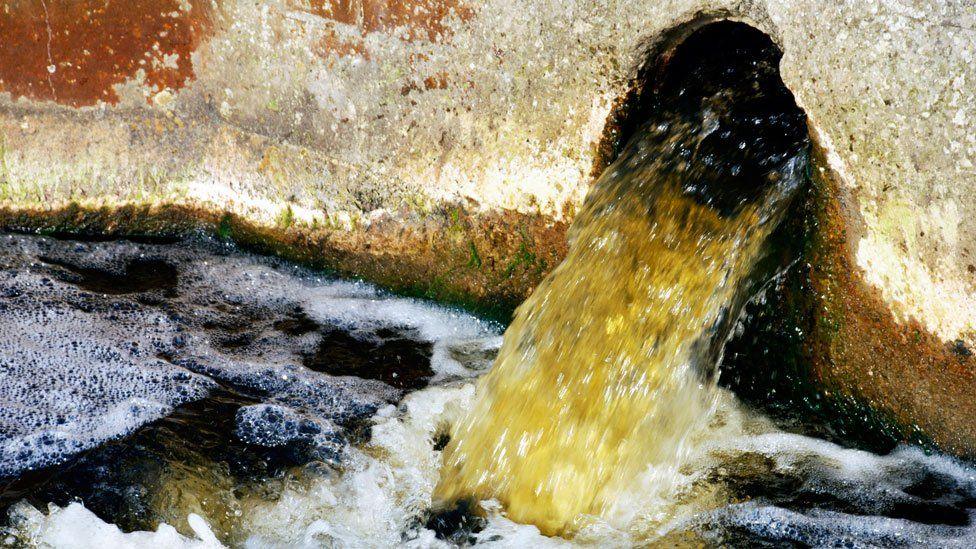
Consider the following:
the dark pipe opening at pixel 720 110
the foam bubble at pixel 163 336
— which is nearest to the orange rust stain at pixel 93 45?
the foam bubble at pixel 163 336

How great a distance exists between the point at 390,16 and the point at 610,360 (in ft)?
4.64

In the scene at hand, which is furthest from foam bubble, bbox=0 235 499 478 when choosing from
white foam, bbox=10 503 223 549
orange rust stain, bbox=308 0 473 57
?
orange rust stain, bbox=308 0 473 57

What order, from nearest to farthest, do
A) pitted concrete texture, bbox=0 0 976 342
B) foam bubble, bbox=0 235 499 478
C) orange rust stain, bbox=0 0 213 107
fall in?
1. pitted concrete texture, bbox=0 0 976 342
2. foam bubble, bbox=0 235 499 478
3. orange rust stain, bbox=0 0 213 107

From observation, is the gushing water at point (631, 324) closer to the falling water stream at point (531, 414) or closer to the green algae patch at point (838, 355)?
the falling water stream at point (531, 414)

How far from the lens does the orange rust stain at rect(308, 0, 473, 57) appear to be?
286cm

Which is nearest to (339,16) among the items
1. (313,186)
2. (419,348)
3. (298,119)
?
(298,119)

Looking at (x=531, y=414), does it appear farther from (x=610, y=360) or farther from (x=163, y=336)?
(x=163, y=336)

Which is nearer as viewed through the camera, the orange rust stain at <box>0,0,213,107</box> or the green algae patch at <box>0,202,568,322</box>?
the green algae patch at <box>0,202,568,322</box>

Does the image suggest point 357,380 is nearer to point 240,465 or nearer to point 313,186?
point 240,465

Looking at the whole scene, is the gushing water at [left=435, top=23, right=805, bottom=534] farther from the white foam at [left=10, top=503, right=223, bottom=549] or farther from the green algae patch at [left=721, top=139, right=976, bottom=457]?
the white foam at [left=10, top=503, right=223, bottom=549]

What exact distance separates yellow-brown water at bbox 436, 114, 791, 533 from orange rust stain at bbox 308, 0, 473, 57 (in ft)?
2.70

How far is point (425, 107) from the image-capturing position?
118 inches

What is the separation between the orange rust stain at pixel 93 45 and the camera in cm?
317

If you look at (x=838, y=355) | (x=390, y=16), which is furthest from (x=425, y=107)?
(x=838, y=355)
